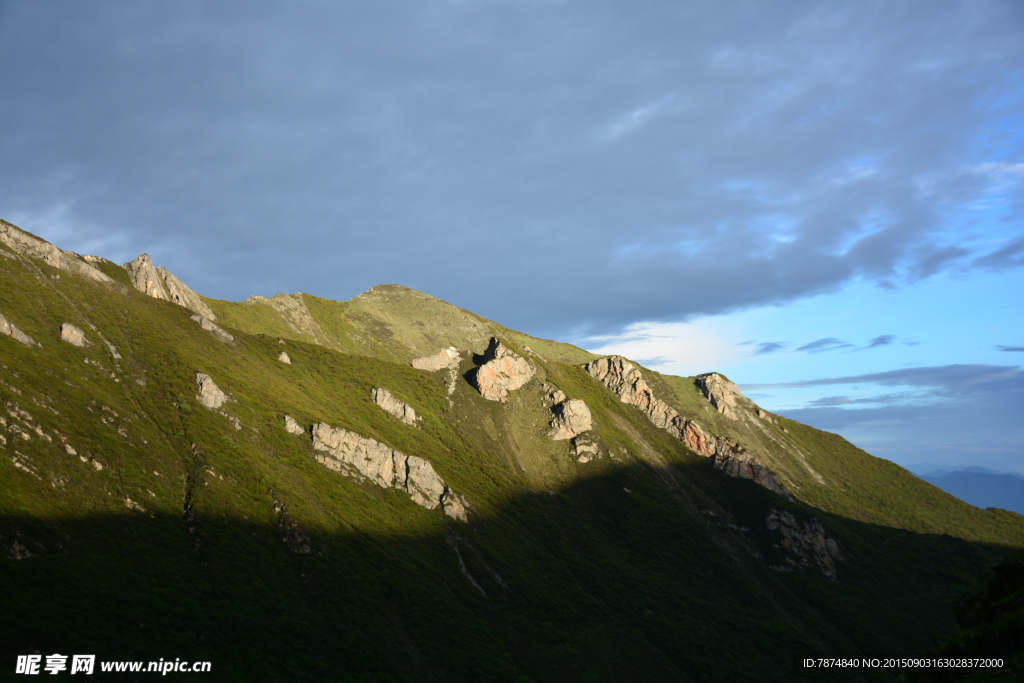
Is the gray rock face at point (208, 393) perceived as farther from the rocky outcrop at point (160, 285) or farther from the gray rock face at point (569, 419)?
the gray rock face at point (569, 419)

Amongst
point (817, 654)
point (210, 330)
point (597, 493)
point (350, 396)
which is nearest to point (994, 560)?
point (817, 654)

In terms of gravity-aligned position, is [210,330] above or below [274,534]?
above

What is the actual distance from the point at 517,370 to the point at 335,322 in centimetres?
6446

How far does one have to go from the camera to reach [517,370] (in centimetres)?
19012

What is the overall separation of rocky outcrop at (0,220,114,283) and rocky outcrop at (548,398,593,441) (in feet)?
400

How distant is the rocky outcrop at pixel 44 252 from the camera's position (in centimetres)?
12269

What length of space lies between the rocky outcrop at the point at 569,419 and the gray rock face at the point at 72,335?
11654 centimetres

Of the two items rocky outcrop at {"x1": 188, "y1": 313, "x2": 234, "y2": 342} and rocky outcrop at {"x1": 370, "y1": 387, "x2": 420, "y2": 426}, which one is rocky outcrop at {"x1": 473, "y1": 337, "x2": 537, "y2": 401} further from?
rocky outcrop at {"x1": 188, "y1": 313, "x2": 234, "y2": 342}

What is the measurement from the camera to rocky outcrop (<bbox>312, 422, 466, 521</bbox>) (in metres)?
116

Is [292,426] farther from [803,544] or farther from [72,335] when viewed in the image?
[803,544]

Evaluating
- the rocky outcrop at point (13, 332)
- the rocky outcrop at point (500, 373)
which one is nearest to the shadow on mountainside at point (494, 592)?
the rocky outcrop at point (500, 373)

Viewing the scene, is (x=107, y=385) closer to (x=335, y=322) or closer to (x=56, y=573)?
(x=56, y=573)

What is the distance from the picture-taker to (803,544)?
6319 inches

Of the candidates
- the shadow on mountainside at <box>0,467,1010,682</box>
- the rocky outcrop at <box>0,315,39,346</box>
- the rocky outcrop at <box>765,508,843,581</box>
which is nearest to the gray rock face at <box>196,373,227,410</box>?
the rocky outcrop at <box>0,315,39,346</box>
